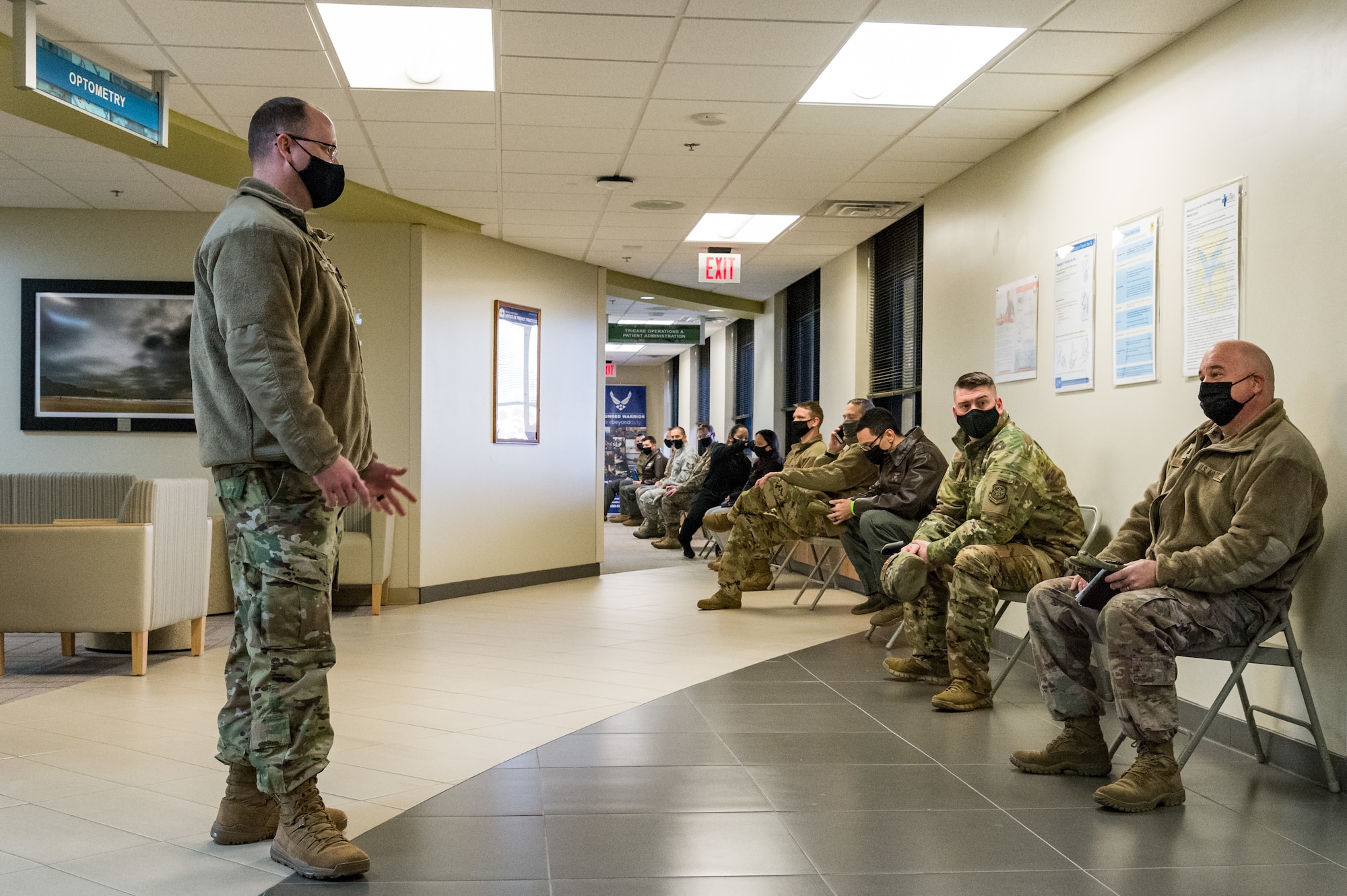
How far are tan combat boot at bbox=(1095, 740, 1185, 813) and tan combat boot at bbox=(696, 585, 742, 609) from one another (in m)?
4.87

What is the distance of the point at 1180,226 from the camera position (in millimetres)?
4762

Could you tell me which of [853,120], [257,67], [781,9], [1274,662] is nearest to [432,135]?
[257,67]

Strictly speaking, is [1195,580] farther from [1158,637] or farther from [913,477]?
[913,477]

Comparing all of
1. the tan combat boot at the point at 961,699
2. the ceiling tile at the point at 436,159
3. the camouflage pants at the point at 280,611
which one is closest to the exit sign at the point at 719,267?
the ceiling tile at the point at 436,159

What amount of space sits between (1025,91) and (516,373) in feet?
17.7

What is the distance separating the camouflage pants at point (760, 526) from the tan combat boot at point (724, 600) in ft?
0.13

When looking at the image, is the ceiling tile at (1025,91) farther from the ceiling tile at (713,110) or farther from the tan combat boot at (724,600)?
the tan combat boot at (724,600)

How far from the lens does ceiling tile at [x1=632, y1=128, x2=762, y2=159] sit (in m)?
6.38

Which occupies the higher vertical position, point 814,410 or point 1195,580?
point 814,410

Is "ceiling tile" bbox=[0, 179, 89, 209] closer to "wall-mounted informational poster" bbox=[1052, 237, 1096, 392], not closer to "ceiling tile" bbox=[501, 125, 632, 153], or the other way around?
"ceiling tile" bbox=[501, 125, 632, 153]

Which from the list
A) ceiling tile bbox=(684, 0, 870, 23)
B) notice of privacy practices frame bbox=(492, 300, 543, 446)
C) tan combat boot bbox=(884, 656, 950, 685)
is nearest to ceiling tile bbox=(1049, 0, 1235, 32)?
ceiling tile bbox=(684, 0, 870, 23)

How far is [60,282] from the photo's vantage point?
8.39 metres

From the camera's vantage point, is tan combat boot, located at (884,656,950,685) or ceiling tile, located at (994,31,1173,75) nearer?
ceiling tile, located at (994,31,1173,75)

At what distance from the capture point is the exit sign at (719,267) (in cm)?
1011
